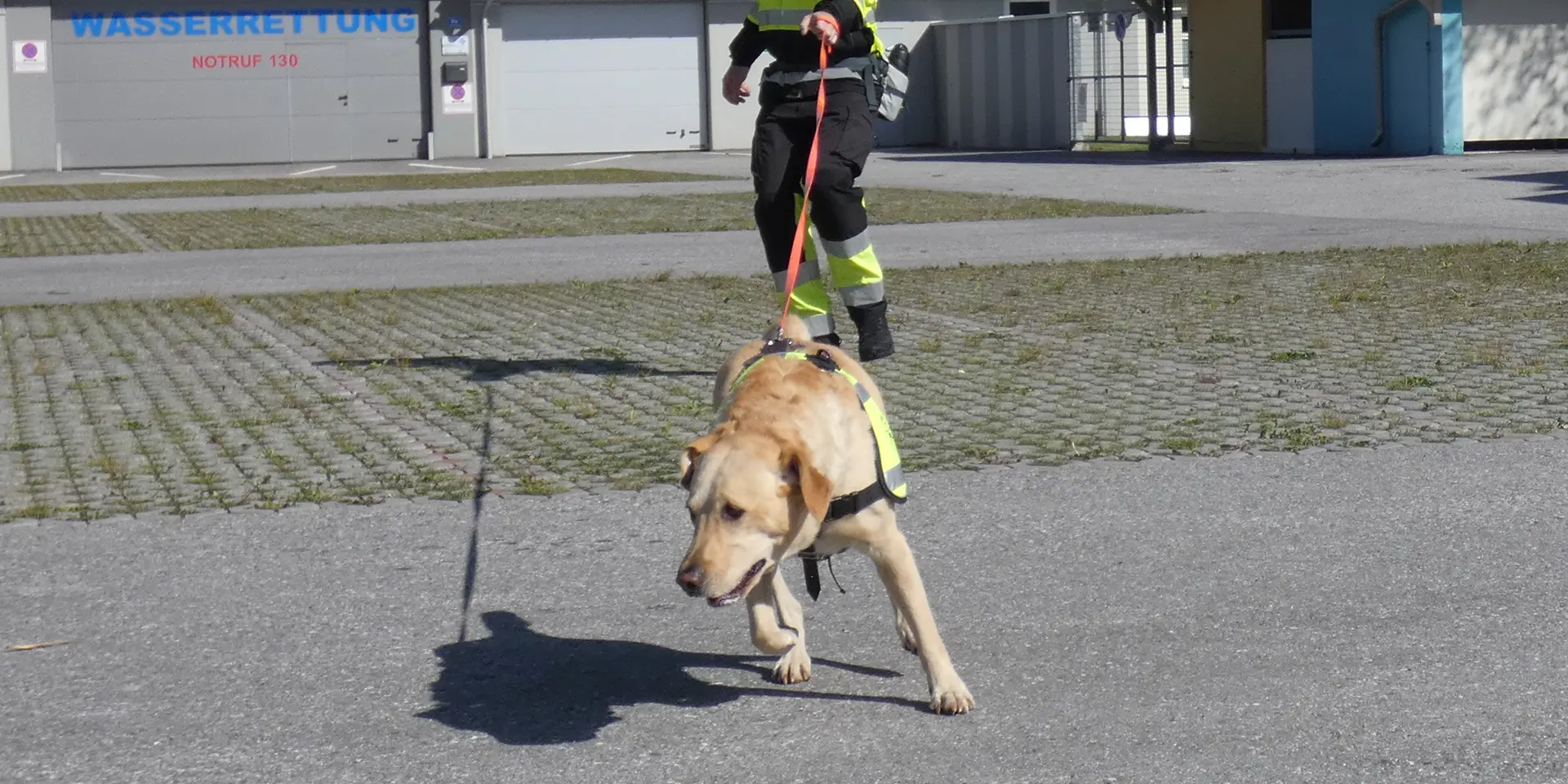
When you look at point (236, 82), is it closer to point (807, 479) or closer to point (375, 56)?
point (375, 56)

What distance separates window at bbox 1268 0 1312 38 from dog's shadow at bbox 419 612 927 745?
2677 centimetres

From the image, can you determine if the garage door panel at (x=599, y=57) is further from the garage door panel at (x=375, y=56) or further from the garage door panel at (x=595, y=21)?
the garage door panel at (x=375, y=56)

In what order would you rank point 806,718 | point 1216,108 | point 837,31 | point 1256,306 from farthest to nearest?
1. point 1216,108
2. point 1256,306
3. point 837,31
4. point 806,718

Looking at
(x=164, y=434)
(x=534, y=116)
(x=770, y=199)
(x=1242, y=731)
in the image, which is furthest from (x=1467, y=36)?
(x=1242, y=731)

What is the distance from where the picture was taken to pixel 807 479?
3.48 m

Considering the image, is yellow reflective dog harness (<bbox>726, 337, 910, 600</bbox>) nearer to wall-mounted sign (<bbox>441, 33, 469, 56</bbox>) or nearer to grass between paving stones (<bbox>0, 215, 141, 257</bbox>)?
grass between paving stones (<bbox>0, 215, 141, 257</bbox>)

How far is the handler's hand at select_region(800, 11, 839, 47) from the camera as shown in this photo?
708 centimetres

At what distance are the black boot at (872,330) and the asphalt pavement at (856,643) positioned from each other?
2.26m

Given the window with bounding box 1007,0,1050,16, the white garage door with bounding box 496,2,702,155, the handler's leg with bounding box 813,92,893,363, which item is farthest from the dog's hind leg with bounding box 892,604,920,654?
the window with bounding box 1007,0,1050,16

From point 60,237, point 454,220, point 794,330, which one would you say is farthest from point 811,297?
point 60,237

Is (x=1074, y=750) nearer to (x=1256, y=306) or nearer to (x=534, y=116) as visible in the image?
(x=1256, y=306)

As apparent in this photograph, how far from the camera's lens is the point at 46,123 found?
3747 cm

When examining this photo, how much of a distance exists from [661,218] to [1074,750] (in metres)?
15.7

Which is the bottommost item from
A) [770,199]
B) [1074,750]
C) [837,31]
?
[1074,750]
